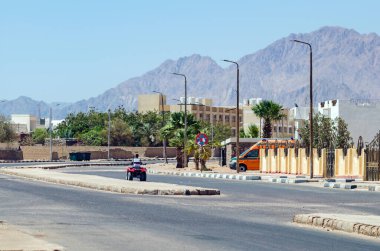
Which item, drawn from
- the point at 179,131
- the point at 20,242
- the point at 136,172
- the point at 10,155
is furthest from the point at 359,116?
the point at 20,242

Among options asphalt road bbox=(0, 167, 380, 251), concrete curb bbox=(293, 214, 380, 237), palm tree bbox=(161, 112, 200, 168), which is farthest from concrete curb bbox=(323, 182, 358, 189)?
palm tree bbox=(161, 112, 200, 168)

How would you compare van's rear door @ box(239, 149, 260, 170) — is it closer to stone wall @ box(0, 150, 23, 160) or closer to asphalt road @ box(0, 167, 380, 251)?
asphalt road @ box(0, 167, 380, 251)

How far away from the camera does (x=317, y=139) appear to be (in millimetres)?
96938

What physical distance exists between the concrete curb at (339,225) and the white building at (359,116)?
80.9 metres

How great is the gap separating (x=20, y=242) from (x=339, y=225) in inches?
265

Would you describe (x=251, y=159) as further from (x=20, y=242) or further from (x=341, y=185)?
(x=20, y=242)

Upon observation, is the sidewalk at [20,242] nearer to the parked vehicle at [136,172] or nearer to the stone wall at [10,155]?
the parked vehicle at [136,172]

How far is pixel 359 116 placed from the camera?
101000mm

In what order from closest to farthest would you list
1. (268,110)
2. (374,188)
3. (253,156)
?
(374,188)
(253,156)
(268,110)

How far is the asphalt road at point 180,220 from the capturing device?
14867 mm

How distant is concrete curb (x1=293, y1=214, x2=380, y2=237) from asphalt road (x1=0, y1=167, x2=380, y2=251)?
318 millimetres

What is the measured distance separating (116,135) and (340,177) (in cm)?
10353

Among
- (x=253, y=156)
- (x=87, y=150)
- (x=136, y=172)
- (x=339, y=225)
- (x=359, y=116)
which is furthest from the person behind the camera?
(x=87, y=150)

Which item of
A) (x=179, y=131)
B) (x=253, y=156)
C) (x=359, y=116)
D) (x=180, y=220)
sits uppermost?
(x=359, y=116)
